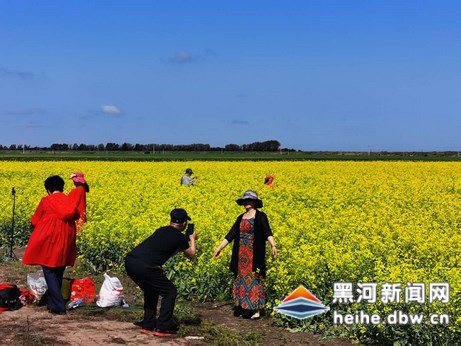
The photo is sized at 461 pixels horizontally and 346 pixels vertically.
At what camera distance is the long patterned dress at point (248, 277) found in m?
8.99

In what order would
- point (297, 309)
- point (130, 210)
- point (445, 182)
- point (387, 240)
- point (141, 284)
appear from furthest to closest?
point (445, 182) < point (130, 210) < point (387, 240) < point (297, 309) < point (141, 284)

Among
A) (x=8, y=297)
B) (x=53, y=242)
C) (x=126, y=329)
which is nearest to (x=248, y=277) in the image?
(x=126, y=329)

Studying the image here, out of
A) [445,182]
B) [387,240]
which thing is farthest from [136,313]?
[445,182]

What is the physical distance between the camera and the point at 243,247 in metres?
9.08

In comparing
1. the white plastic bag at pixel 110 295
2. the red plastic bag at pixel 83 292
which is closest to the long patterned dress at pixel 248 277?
the white plastic bag at pixel 110 295

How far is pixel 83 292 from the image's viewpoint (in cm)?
984

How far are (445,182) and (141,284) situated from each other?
22.7m

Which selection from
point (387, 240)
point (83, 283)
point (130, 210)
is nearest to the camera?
point (83, 283)

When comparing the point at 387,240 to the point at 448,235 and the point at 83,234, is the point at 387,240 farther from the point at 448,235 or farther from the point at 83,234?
the point at 83,234

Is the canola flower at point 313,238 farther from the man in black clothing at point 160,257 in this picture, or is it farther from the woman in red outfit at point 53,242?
the woman in red outfit at point 53,242

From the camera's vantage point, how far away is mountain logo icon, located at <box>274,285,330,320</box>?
852 centimetres

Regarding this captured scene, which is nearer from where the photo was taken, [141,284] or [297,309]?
[141,284]

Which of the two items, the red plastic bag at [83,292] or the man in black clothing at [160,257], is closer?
the man in black clothing at [160,257]

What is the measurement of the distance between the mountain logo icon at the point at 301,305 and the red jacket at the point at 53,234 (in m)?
3.31
